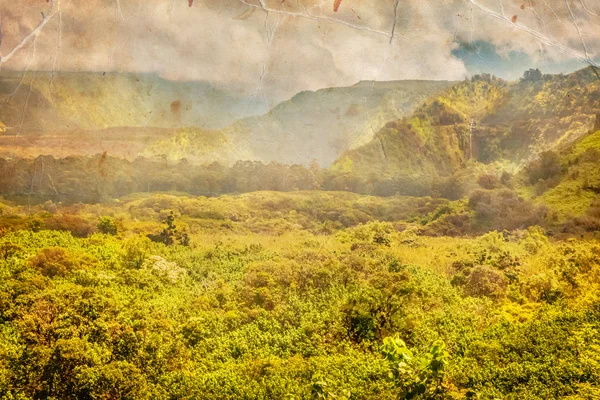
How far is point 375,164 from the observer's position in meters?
18.8

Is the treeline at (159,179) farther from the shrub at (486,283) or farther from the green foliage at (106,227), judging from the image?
the shrub at (486,283)

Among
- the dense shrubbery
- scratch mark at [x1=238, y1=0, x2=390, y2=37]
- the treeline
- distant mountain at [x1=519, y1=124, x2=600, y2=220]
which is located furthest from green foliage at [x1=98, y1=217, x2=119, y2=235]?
distant mountain at [x1=519, y1=124, x2=600, y2=220]

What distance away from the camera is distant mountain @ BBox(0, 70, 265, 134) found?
16719mm

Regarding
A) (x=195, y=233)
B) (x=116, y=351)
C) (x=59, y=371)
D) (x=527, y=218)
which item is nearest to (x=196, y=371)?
(x=116, y=351)

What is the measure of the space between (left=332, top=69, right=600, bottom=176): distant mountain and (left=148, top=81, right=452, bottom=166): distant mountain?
81 centimetres

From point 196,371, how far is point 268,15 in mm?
11091

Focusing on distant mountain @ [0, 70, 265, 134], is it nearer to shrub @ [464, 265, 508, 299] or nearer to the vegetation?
the vegetation

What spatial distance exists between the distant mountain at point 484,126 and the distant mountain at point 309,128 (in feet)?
2.66

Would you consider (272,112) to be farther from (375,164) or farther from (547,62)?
(547,62)

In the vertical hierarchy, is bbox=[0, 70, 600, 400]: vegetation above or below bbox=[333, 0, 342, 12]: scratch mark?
below

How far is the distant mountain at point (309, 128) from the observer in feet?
55.3

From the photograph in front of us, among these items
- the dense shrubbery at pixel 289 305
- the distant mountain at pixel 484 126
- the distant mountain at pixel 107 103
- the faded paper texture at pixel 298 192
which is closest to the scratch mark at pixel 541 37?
the faded paper texture at pixel 298 192

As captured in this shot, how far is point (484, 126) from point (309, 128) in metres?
7.16

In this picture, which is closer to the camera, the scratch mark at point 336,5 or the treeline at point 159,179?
the scratch mark at point 336,5
